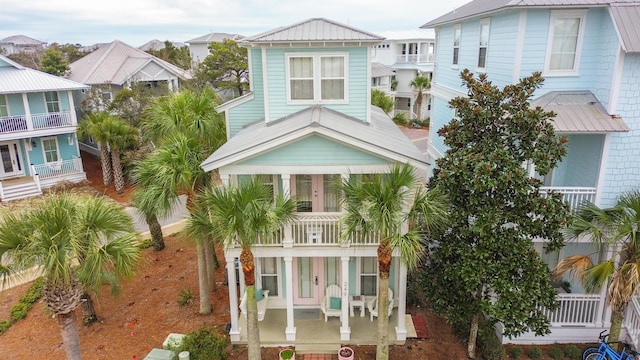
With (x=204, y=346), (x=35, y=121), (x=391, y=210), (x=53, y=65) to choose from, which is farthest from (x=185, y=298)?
(x=53, y=65)

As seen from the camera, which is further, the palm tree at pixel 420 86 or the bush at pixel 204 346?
the palm tree at pixel 420 86

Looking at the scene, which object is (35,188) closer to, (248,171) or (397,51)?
(248,171)

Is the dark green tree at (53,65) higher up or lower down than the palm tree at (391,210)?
higher up

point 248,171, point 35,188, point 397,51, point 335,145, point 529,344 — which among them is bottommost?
point 529,344

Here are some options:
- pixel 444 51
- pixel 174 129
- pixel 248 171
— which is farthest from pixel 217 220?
pixel 444 51

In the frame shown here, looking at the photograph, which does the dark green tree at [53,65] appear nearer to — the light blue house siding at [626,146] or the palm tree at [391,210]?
the palm tree at [391,210]

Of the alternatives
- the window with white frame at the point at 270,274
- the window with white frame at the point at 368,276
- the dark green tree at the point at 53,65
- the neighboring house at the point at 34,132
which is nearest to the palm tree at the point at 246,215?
the window with white frame at the point at 270,274

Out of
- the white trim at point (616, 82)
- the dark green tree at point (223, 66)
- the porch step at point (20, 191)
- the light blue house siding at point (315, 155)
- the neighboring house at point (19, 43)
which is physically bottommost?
the porch step at point (20, 191)
